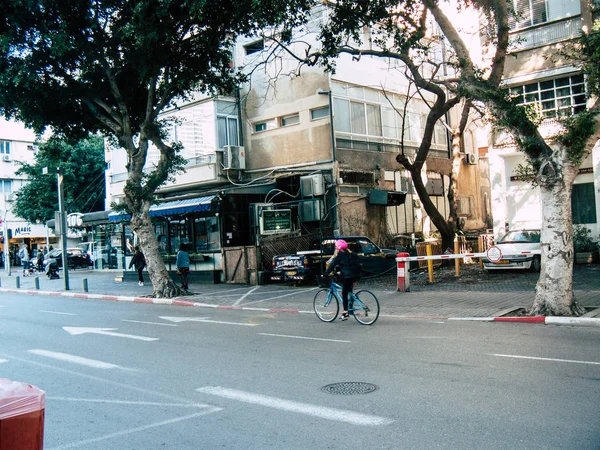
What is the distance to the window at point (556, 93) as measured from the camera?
70.4 feet

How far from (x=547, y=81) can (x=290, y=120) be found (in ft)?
34.9

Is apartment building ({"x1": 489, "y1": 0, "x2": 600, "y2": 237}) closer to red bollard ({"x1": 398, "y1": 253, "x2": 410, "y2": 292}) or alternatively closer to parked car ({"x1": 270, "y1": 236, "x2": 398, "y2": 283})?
parked car ({"x1": 270, "y1": 236, "x2": 398, "y2": 283})

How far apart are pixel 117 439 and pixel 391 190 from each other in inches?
903

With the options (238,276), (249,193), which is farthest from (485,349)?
(249,193)

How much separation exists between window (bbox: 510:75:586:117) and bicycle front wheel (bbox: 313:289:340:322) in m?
12.7

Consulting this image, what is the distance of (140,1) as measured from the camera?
50.8ft

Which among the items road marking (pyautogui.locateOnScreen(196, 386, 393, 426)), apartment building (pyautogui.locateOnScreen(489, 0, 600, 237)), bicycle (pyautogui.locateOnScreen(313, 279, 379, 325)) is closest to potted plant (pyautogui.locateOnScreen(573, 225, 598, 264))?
apartment building (pyautogui.locateOnScreen(489, 0, 600, 237))

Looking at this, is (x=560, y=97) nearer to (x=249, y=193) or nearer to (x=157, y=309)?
(x=249, y=193)

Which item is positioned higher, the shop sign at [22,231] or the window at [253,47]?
the window at [253,47]

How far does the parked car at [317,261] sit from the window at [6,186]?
143ft

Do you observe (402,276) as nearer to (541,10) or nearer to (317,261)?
(317,261)

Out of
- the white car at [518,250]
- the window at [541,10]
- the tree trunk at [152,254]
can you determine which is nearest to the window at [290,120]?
the tree trunk at [152,254]

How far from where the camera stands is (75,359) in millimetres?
9148

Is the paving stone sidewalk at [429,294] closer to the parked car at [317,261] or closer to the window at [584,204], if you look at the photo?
the parked car at [317,261]
